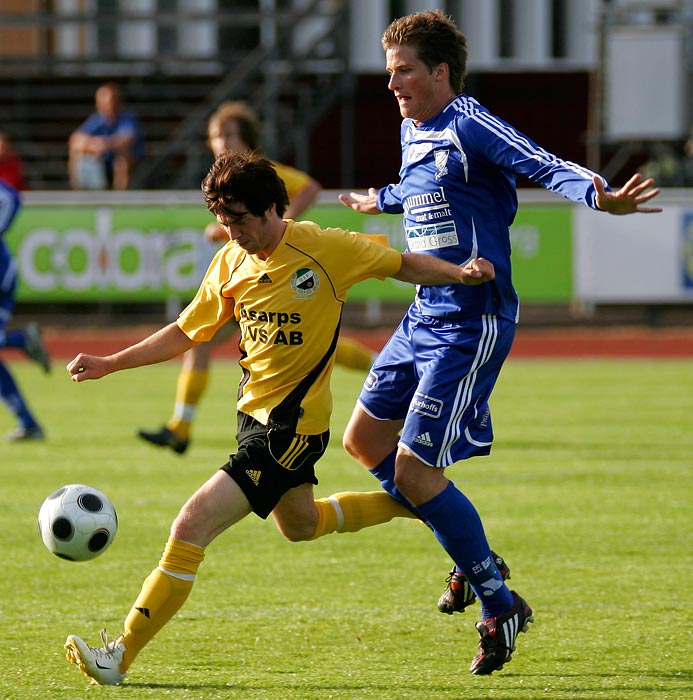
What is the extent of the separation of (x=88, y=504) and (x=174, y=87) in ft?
63.1

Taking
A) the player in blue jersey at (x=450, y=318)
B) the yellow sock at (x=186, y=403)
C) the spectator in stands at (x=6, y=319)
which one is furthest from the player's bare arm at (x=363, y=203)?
the spectator in stands at (x=6, y=319)

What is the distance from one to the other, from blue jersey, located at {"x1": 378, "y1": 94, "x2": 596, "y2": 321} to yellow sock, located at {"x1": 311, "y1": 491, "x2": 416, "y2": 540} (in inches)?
31.6

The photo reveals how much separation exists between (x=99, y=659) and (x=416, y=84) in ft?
7.80

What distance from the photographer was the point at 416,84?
535 centimetres

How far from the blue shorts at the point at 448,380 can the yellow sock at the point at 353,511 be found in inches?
17.4

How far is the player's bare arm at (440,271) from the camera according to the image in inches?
195

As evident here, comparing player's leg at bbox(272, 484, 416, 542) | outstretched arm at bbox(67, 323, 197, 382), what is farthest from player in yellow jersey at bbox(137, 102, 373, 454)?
outstretched arm at bbox(67, 323, 197, 382)

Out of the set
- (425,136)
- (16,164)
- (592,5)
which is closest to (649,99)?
(592,5)

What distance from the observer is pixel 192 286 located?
17438mm

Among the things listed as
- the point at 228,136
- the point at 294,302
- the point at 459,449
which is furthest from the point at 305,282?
the point at 228,136

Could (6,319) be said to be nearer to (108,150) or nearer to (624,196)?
(624,196)

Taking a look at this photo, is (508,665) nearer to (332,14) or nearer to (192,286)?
(192,286)

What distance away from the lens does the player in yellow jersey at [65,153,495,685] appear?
4.82 metres

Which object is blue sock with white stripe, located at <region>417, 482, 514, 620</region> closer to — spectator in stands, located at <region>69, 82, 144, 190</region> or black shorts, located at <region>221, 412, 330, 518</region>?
black shorts, located at <region>221, 412, 330, 518</region>
